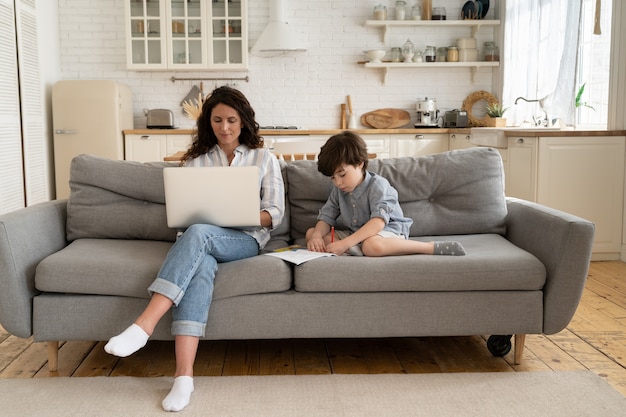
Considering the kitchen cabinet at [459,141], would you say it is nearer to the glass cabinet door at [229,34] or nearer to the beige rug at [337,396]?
the glass cabinet door at [229,34]

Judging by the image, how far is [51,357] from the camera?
2.56 metres

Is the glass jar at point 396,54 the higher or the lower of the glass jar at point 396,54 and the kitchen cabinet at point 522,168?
the higher

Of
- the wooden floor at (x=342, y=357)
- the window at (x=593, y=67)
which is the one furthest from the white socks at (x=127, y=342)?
the window at (x=593, y=67)

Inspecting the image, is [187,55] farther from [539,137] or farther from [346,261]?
[346,261]

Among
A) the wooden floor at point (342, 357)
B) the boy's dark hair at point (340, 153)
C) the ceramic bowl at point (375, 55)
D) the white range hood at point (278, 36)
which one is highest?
the white range hood at point (278, 36)

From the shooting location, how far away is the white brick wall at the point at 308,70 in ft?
23.2

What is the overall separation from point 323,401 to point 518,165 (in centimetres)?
307

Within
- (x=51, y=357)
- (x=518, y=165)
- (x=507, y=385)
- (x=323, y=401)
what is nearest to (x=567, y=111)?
(x=518, y=165)

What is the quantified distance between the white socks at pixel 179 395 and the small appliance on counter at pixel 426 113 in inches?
204

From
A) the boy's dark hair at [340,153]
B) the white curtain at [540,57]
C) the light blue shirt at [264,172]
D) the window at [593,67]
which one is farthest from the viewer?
the white curtain at [540,57]

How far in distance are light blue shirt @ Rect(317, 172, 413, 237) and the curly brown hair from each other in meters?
0.44

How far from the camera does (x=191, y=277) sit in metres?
2.38

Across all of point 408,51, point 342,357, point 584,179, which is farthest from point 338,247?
point 408,51

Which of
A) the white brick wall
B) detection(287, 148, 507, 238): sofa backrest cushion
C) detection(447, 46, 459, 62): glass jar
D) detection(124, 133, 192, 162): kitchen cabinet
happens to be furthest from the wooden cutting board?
detection(287, 148, 507, 238): sofa backrest cushion
